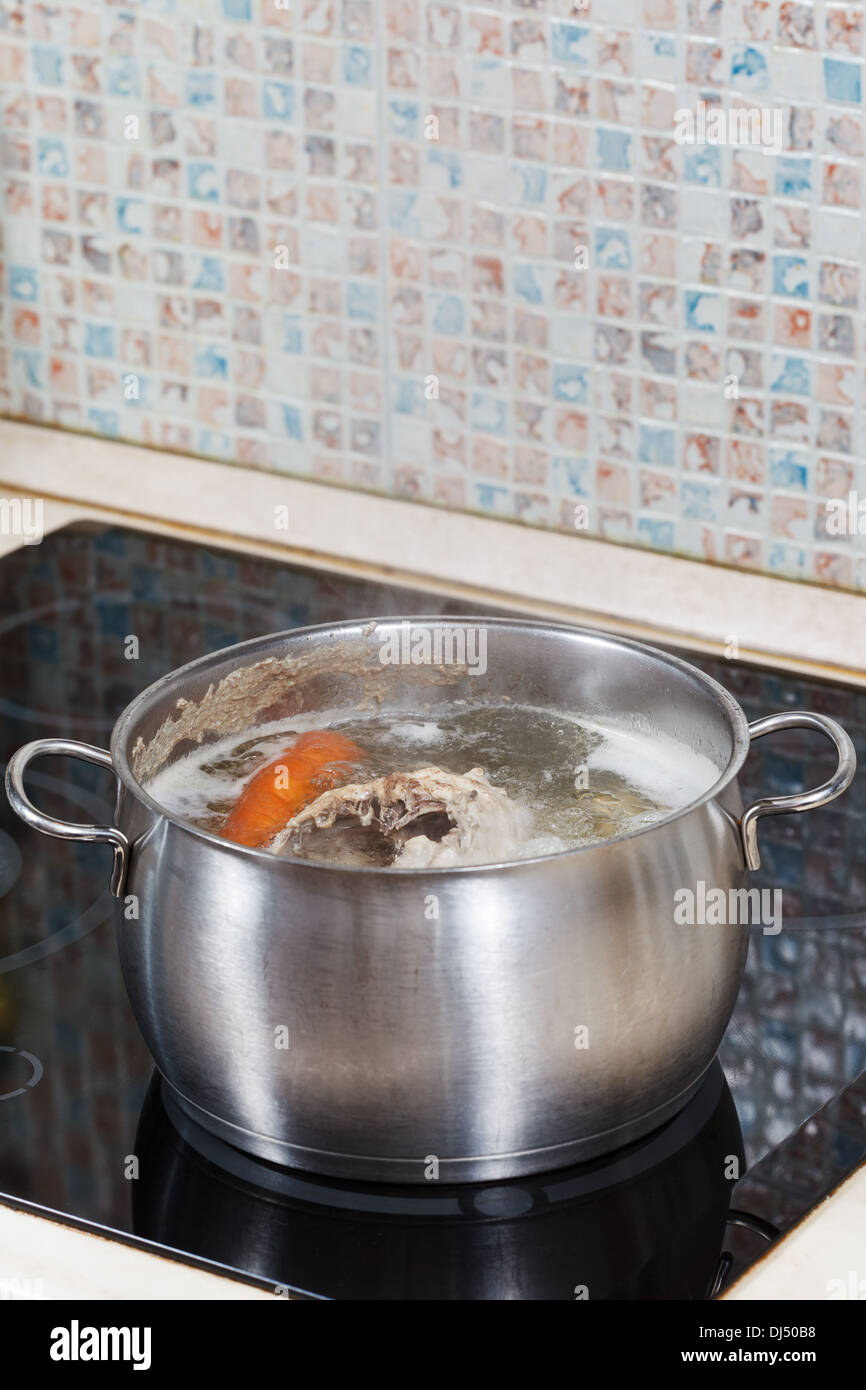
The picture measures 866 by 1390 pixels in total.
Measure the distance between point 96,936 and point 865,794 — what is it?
37cm

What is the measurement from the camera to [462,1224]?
2.19ft

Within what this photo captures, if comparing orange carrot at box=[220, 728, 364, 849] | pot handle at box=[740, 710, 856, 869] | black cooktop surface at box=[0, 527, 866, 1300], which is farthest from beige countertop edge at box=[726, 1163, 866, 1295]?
orange carrot at box=[220, 728, 364, 849]

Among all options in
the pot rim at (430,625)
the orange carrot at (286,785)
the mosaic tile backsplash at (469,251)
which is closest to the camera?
the pot rim at (430,625)

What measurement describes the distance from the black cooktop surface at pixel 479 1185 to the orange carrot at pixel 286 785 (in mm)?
105

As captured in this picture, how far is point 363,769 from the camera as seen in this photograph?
80 centimetres

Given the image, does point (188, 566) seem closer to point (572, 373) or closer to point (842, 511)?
point (572, 373)

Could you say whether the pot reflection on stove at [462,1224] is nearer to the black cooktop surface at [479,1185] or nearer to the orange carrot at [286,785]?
the black cooktop surface at [479,1185]

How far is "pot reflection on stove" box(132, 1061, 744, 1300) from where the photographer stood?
644 mm

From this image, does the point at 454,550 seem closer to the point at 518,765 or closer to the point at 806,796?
the point at 518,765

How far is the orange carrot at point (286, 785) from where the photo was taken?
2.44ft

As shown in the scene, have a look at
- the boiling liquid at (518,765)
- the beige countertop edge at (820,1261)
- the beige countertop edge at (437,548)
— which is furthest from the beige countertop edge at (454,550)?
the beige countertop edge at (820,1261)

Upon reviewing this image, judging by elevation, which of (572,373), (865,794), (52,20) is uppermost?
(52,20)
